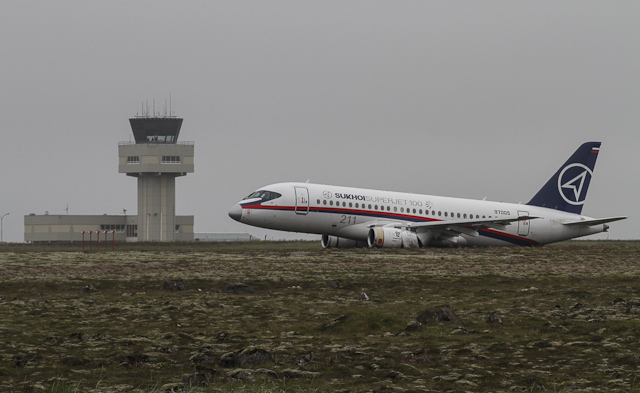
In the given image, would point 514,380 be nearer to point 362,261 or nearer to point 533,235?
point 362,261

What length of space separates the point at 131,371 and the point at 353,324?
429 cm

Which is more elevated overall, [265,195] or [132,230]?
[265,195]

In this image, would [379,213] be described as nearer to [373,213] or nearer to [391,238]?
[373,213]

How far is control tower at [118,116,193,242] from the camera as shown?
116812 millimetres

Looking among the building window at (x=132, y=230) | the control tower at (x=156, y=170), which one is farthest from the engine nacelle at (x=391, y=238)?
the building window at (x=132, y=230)

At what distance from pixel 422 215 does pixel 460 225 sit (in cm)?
267

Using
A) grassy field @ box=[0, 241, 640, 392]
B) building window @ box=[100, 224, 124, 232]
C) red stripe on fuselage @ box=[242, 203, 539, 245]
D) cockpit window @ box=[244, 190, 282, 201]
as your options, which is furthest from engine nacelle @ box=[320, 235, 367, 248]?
building window @ box=[100, 224, 124, 232]

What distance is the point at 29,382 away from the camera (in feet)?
29.3

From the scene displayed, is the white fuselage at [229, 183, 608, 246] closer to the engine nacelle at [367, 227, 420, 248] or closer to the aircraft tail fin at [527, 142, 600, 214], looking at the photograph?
the aircraft tail fin at [527, 142, 600, 214]

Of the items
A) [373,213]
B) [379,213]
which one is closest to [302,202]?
[373,213]

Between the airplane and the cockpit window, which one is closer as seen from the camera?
the cockpit window

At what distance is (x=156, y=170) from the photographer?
11625 cm

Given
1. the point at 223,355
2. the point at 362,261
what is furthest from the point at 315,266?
the point at 223,355

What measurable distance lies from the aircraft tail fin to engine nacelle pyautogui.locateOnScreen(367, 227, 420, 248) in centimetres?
1162
